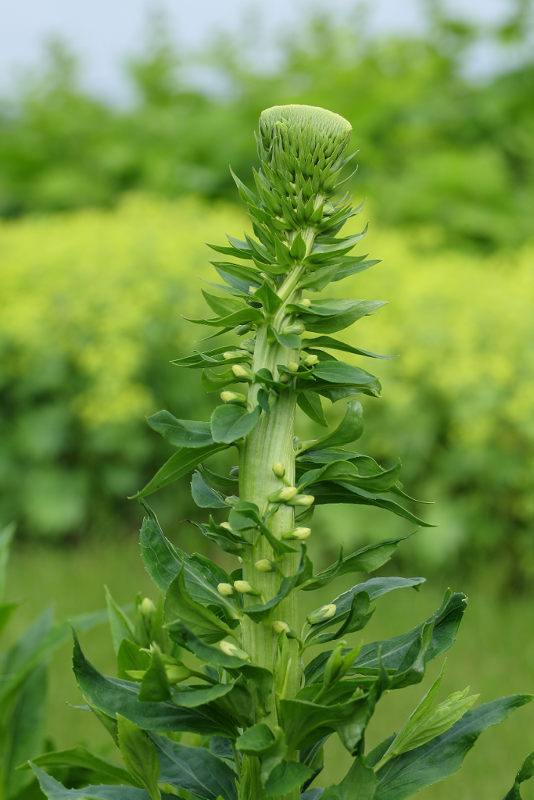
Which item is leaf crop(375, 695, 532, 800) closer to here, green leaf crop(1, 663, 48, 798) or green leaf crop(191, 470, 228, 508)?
green leaf crop(191, 470, 228, 508)

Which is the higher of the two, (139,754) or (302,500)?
(302,500)

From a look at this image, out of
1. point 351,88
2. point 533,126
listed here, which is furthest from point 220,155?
point 533,126

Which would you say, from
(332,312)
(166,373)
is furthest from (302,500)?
(166,373)

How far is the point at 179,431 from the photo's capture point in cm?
110

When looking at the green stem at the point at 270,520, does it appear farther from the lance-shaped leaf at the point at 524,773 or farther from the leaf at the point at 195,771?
the lance-shaped leaf at the point at 524,773

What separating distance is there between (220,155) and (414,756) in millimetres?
9596

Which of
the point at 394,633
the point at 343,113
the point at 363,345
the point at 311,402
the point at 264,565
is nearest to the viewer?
the point at 264,565

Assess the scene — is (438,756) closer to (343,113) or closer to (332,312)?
(332,312)

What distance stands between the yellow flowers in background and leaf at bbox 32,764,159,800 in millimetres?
3824

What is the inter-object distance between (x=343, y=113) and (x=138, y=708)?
953 cm

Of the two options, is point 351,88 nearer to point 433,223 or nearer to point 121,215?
point 433,223

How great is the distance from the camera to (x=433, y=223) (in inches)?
375

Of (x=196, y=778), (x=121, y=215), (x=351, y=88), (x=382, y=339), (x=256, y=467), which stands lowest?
(x=196, y=778)

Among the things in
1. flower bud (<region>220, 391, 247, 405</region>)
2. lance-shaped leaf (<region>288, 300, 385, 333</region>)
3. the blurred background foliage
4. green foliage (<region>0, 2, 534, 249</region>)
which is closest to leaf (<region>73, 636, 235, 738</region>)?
flower bud (<region>220, 391, 247, 405</region>)
